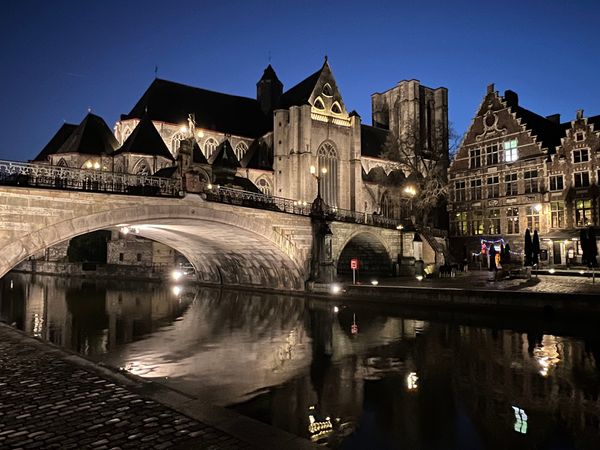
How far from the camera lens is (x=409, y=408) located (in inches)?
332

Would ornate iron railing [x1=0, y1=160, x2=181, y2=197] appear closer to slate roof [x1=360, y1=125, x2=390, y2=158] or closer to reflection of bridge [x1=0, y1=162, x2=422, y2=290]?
reflection of bridge [x1=0, y1=162, x2=422, y2=290]

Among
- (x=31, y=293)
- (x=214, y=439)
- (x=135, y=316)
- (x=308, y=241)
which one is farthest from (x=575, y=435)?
(x=31, y=293)

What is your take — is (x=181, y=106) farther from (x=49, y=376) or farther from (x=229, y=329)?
(x=49, y=376)

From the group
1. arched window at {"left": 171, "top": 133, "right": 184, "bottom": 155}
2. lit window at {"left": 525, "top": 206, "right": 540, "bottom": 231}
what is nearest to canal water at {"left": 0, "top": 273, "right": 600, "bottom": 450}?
lit window at {"left": 525, "top": 206, "right": 540, "bottom": 231}

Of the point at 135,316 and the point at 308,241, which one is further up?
the point at 308,241

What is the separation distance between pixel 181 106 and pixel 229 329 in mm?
36947

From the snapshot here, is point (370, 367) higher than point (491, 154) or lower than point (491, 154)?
lower

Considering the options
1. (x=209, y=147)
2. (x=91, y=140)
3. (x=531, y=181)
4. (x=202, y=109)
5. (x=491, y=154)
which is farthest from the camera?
(x=202, y=109)

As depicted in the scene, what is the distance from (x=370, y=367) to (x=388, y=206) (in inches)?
1794

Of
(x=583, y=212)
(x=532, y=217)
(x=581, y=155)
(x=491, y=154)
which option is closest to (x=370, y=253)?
(x=532, y=217)

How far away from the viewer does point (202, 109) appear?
168ft

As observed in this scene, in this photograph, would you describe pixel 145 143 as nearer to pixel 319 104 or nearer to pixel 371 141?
pixel 319 104

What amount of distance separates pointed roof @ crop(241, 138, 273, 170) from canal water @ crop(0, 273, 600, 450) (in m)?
28.1

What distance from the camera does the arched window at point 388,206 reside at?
55.1 m
